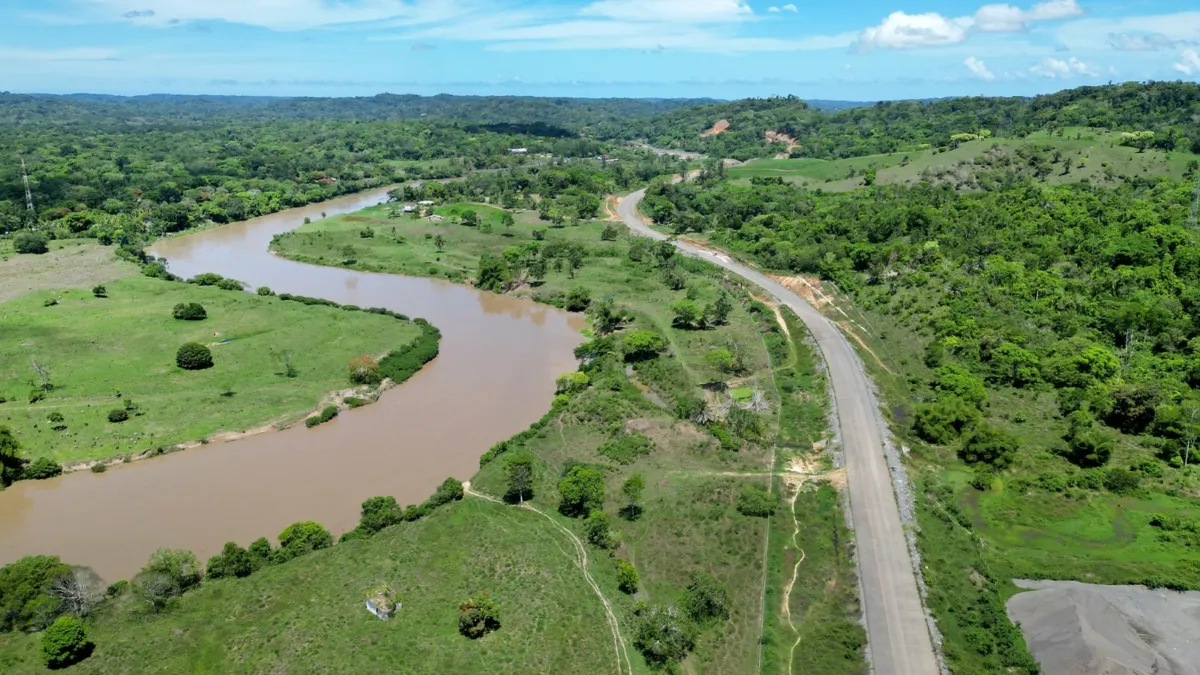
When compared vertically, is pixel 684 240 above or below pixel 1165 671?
above

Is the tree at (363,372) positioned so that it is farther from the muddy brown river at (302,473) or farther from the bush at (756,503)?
the bush at (756,503)

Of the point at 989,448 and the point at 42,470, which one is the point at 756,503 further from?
the point at 42,470

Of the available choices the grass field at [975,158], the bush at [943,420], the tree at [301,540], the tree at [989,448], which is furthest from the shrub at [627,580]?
the grass field at [975,158]

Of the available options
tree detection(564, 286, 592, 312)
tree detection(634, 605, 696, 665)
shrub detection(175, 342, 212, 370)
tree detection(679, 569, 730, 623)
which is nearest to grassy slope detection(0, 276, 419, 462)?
shrub detection(175, 342, 212, 370)

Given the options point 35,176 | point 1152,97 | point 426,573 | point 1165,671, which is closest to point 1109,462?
point 1165,671

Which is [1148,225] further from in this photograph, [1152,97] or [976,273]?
[1152,97]

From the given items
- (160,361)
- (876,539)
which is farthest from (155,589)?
(876,539)
